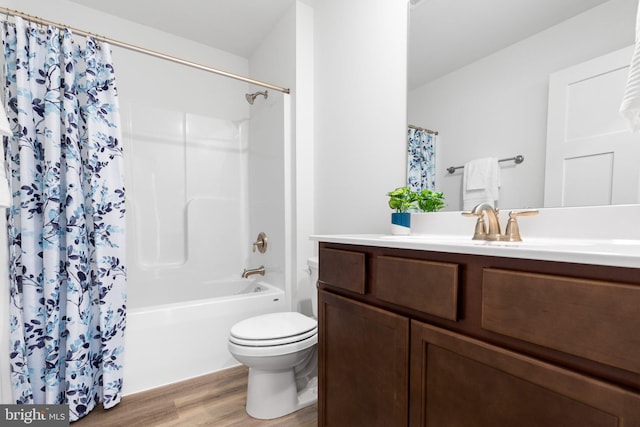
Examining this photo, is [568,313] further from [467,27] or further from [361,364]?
[467,27]

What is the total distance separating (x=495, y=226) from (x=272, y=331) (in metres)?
1.09

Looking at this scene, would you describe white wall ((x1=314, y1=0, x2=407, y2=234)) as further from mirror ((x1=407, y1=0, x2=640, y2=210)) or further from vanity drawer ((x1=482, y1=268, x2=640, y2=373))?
vanity drawer ((x1=482, y1=268, x2=640, y2=373))

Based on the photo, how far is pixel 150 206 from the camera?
2.36 meters

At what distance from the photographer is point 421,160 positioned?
1.41 m

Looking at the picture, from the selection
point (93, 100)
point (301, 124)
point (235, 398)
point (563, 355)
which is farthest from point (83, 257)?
point (563, 355)

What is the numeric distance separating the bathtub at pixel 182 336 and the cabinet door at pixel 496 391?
1364 millimetres

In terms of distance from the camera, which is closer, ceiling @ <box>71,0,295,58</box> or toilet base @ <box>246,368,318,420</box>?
toilet base @ <box>246,368,318,420</box>

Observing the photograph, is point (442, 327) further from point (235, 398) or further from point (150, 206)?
point (150, 206)

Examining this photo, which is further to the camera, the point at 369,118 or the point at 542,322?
the point at 369,118

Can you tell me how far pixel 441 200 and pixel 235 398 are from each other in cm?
153

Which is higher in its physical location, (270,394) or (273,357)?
(273,357)

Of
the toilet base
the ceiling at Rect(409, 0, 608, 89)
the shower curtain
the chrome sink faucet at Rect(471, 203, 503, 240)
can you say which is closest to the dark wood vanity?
the chrome sink faucet at Rect(471, 203, 503, 240)

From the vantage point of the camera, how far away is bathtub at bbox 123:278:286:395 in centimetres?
162

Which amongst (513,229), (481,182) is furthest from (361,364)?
(481,182)
